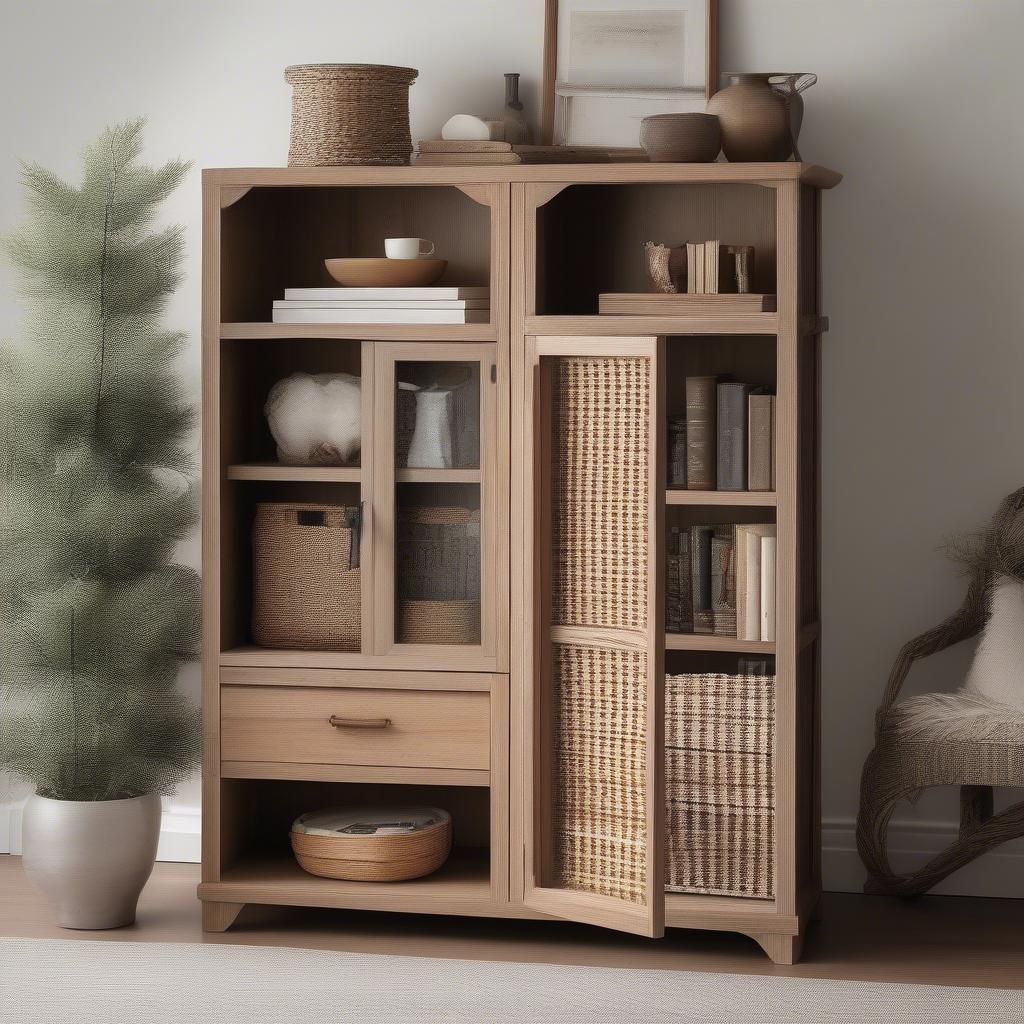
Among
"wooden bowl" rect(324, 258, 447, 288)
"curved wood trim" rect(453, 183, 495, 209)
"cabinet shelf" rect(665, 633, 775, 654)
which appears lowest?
"cabinet shelf" rect(665, 633, 775, 654)

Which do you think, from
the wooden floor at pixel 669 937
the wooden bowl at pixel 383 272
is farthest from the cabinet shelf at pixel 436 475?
the wooden floor at pixel 669 937

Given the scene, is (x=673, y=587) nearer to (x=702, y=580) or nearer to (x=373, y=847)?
(x=702, y=580)

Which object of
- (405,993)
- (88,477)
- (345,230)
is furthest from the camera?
(345,230)

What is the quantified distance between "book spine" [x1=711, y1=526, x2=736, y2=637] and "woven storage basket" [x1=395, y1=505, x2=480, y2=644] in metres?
0.50

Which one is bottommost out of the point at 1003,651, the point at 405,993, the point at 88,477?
the point at 405,993

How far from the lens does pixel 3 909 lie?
3387 mm

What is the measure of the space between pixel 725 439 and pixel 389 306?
2.49 feet

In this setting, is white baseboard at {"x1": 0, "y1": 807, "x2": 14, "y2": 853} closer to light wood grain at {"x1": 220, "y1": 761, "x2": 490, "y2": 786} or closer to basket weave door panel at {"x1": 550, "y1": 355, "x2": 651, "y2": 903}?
light wood grain at {"x1": 220, "y1": 761, "x2": 490, "y2": 786}

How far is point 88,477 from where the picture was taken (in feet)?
10.5

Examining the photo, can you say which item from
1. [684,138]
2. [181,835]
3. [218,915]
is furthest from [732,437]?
[181,835]

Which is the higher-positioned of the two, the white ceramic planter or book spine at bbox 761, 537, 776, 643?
book spine at bbox 761, 537, 776, 643

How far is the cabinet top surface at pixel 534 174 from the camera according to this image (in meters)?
2.98

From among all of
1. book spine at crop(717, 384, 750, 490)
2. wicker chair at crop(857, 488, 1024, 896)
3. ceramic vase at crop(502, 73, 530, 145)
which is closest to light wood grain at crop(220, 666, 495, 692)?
book spine at crop(717, 384, 750, 490)

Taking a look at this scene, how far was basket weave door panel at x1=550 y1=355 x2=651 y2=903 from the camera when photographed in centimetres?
295
